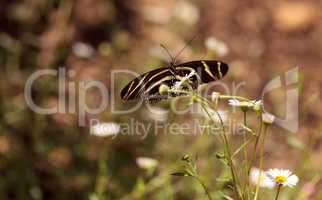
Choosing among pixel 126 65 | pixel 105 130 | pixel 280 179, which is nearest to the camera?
pixel 280 179

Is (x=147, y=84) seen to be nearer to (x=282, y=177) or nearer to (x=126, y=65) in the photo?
(x=282, y=177)

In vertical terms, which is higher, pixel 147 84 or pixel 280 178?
pixel 147 84

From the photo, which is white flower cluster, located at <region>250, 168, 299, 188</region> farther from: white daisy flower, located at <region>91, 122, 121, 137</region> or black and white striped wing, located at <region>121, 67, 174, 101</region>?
white daisy flower, located at <region>91, 122, 121, 137</region>

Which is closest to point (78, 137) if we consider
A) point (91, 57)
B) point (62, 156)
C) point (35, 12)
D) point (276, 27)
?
point (62, 156)

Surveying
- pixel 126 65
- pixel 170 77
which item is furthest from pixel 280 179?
pixel 126 65

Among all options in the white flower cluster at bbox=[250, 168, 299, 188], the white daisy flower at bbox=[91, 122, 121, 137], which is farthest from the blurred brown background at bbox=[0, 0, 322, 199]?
the white flower cluster at bbox=[250, 168, 299, 188]

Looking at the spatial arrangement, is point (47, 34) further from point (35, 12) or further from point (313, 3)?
point (313, 3)

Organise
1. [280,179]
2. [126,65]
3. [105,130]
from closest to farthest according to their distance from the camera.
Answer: [280,179], [105,130], [126,65]

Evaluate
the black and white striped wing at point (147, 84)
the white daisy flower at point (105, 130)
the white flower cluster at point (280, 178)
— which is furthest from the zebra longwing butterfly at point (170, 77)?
the white daisy flower at point (105, 130)
